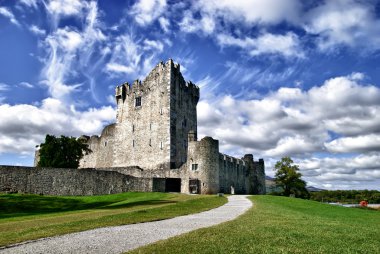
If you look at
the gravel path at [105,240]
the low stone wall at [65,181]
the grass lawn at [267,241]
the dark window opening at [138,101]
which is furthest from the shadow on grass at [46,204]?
the dark window opening at [138,101]

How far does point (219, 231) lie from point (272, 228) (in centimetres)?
232

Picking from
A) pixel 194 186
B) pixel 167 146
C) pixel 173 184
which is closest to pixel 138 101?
pixel 167 146

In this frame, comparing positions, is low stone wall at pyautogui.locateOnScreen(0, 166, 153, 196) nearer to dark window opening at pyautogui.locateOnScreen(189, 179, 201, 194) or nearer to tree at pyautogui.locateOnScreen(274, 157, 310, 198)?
dark window opening at pyautogui.locateOnScreen(189, 179, 201, 194)

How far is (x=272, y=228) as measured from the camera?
1358 centimetres

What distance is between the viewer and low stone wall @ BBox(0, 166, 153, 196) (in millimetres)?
36156

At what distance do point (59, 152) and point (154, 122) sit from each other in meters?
14.6

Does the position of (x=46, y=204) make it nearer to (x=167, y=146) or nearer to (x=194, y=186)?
(x=194, y=186)

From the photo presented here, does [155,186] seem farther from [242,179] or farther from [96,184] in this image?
[242,179]

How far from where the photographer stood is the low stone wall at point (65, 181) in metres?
36.2

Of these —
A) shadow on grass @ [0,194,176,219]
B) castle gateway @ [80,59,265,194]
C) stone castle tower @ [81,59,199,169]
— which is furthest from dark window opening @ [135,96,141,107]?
shadow on grass @ [0,194,176,219]

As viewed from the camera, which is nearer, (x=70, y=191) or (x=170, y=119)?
(x=70, y=191)

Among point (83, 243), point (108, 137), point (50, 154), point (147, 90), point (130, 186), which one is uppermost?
point (147, 90)

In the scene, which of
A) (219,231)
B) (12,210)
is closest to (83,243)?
(219,231)

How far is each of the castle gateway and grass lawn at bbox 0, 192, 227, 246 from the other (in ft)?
27.8
